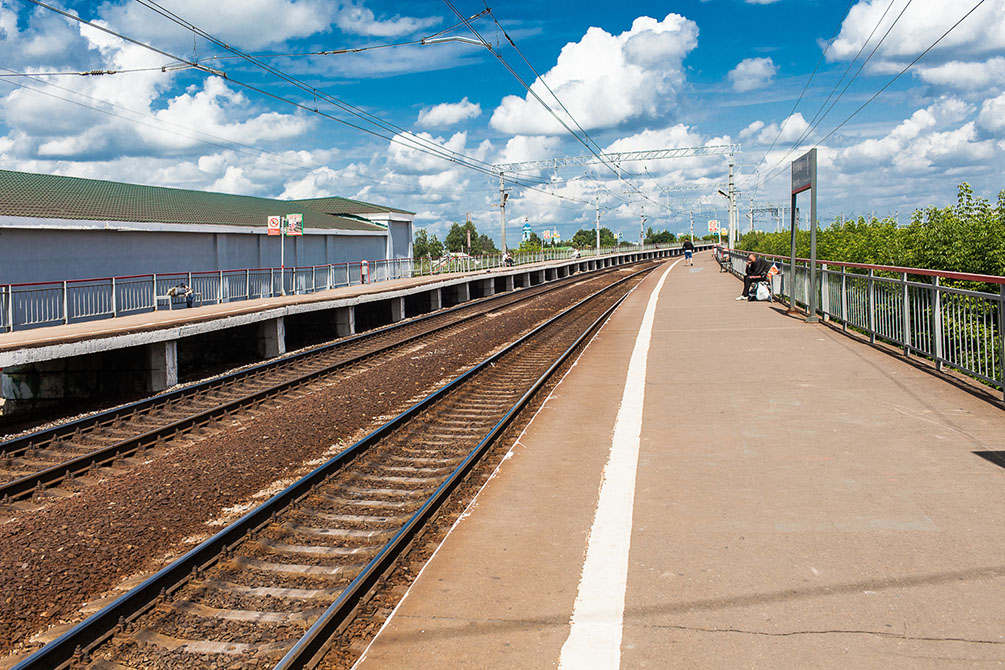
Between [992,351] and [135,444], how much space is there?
9.41 meters

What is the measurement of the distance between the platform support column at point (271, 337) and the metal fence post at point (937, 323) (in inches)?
504

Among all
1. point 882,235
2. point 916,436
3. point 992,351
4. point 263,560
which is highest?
point 882,235

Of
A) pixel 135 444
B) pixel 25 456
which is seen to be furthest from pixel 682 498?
pixel 25 456

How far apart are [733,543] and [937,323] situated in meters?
6.41

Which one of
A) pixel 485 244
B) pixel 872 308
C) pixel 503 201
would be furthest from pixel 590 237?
pixel 872 308

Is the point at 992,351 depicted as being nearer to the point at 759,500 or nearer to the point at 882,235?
the point at 759,500

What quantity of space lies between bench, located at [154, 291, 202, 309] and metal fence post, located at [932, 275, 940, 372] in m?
17.8

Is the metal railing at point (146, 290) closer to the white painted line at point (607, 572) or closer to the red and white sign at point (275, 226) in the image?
the red and white sign at point (275, 226)

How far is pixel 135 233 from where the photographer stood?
2598 centimetres

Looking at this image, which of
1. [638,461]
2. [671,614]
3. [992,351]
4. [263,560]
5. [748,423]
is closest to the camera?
[671,614]

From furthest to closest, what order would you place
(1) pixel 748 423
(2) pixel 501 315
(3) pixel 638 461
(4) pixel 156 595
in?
(2) pixel 501 315 < (1) pixel 748 423 < (3) pixel 638 461 < (4) pixel 156 595

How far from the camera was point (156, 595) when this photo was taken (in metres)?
4.68

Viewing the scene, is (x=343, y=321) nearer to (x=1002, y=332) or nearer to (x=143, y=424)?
(x=143, y=424)

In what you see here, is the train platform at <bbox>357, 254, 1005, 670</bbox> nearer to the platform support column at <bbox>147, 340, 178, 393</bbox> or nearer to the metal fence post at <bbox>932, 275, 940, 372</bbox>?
the metal fence post at <bbox>932, 275, 940, 372</bbox>
